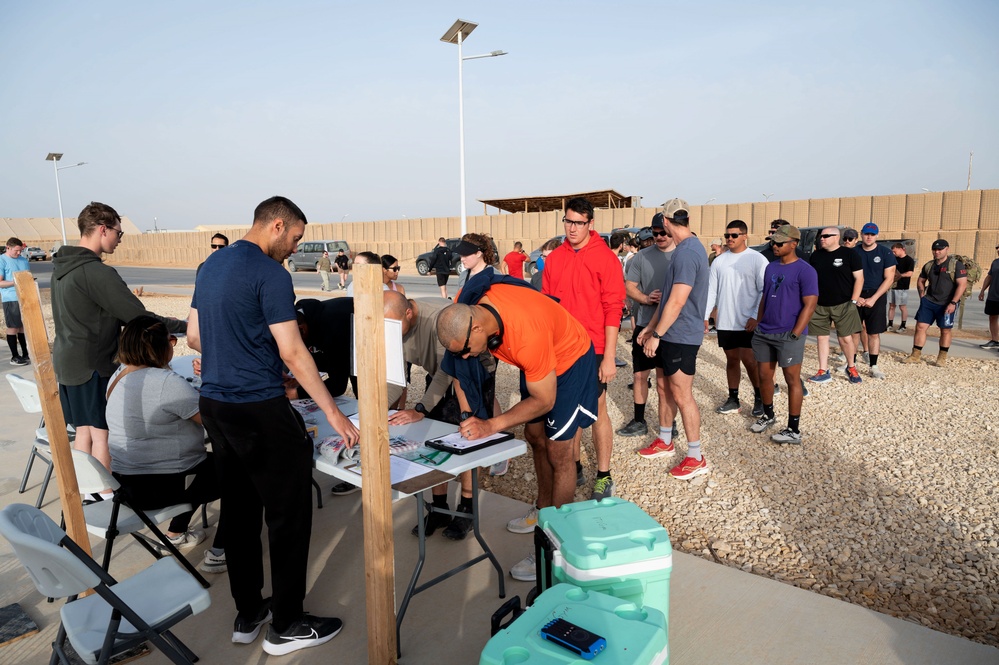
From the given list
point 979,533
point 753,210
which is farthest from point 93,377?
point 753,210

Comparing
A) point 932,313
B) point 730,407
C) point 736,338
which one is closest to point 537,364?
point 736,338

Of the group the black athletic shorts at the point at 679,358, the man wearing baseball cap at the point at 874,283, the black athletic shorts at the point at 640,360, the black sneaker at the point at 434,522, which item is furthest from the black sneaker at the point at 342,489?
the man wearing baseball cap at the point at 874,283

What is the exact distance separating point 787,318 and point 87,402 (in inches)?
197

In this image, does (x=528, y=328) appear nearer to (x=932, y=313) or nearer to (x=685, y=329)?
(x=685, y=329)

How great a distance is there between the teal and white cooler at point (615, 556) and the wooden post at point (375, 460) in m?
0.64

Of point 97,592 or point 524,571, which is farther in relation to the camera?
point 524,571

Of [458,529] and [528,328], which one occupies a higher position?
[528,328]

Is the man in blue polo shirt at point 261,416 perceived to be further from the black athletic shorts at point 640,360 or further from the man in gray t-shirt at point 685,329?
the black athletic shorts at point 640,360

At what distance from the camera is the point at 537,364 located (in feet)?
8.53

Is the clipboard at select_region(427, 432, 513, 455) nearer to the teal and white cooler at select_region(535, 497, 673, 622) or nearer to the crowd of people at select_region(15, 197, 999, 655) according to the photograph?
the crowd of people at select_region(15, 197, 999, 655)

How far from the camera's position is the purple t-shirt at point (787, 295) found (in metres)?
4.81

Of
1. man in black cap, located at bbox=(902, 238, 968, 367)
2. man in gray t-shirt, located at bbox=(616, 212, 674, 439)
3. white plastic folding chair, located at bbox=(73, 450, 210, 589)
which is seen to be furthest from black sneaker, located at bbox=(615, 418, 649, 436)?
man in black cap, located at bbox=(902, 238, 968, 367)

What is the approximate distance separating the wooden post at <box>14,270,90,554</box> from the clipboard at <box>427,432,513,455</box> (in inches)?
64.0

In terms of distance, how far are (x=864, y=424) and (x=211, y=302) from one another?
5613 mm
